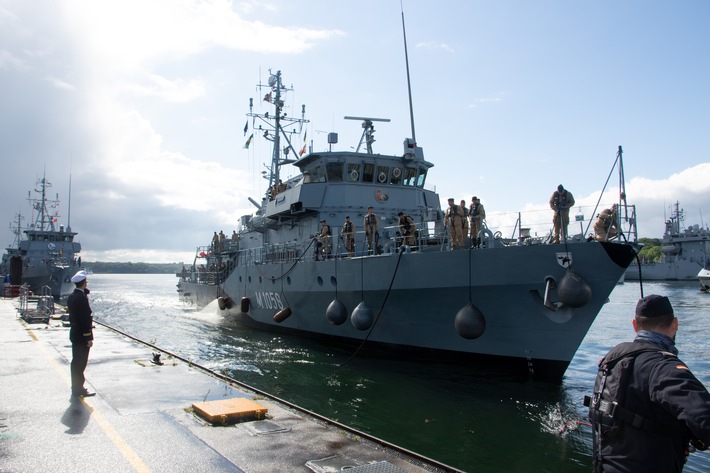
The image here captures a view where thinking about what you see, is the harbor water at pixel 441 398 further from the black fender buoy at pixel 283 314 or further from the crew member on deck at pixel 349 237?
the crew member on deck at pixel 349 237

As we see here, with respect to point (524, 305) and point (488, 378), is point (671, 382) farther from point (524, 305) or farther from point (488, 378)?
point (488, 378)

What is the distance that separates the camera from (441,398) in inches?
394

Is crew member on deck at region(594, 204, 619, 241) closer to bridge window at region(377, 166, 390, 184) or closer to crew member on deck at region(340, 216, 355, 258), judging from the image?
crew member on deck at region(340, 216, 355, 258)

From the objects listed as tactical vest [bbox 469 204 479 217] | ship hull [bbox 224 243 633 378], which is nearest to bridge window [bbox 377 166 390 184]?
ship hull [bbox 224 243 633 378]

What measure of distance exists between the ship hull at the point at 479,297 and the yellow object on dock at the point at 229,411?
6.17 metres

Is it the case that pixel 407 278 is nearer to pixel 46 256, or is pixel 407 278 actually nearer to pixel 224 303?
pixel 224 303

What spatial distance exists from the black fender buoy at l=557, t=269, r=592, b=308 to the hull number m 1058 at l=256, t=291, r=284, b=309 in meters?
9.85

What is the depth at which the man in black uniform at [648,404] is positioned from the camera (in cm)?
219

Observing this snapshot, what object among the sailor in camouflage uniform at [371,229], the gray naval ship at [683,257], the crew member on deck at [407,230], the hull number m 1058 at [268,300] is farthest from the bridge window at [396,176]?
the gray naval ship at [683,257]

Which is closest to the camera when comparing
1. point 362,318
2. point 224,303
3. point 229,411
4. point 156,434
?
point 156,434

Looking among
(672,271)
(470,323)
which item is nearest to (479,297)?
(470,323)

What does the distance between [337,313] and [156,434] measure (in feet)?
27.2

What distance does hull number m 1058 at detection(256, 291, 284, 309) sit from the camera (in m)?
17.2

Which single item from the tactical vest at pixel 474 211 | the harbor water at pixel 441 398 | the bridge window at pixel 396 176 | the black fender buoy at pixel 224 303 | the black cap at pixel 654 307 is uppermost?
the bridge window at pixel 396 176
